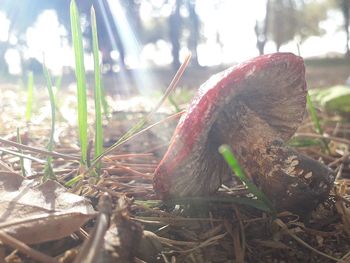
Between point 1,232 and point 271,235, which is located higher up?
point 1,232

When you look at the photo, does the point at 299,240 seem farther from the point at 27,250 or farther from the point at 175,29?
the point at 175,29

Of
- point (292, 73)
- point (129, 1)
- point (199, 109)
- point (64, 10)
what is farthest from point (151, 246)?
point (129, 1)

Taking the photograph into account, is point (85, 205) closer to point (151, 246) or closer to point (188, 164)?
point (151, 246)

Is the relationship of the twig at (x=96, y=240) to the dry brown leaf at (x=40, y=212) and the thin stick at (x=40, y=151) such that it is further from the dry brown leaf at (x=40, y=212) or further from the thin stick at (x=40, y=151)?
the thin stick at (x=40, y=151)

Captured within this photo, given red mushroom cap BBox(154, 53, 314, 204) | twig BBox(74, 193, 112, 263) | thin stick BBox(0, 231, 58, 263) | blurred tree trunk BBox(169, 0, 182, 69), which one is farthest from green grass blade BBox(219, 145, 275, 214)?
blurred tree trunk BBox(169, 0, 182, 69)

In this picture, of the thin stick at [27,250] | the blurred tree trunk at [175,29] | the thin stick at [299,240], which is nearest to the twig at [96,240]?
the thin stick at [27,250]

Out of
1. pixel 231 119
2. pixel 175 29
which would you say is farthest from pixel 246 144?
pixel 175 29

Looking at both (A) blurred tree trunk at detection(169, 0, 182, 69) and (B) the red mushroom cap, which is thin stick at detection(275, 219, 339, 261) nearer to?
(B) the red mushroom cap
